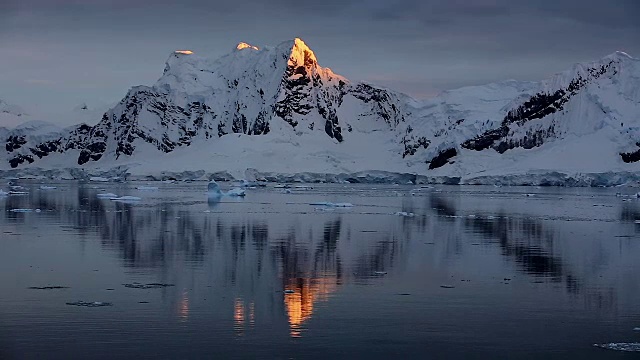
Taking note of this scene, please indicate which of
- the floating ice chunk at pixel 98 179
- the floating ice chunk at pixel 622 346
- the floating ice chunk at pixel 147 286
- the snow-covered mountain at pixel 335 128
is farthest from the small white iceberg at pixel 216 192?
the floating ice chunk at pixel 98 179

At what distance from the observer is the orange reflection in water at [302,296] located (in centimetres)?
1278

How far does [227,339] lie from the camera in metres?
11.5

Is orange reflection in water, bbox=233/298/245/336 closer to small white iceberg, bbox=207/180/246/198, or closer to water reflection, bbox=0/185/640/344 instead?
water reflection, bbox=0/185/640/344

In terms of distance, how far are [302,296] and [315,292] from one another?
0.52 metres

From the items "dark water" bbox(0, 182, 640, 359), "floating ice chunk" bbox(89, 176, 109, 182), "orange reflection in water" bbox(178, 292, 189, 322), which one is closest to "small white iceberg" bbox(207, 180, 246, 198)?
"dark water" bbox(0, 182, 640, 359)

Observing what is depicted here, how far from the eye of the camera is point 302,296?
49.2ft

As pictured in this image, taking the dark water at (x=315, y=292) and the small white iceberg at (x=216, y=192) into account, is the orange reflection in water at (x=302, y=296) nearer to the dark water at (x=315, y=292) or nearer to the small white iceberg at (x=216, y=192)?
the dark water at (x=315, y=292)

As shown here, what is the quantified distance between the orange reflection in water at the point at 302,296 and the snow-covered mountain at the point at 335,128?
259 ft

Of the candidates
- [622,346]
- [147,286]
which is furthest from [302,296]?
[622,346]

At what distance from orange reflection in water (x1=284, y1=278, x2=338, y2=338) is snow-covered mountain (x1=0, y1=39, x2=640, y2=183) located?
7904 cm

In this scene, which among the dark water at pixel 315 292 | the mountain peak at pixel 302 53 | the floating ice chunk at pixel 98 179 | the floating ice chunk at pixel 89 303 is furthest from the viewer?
the mountain peak at pixel 302 53

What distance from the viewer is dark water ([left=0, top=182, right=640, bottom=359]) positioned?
1136 centimetres

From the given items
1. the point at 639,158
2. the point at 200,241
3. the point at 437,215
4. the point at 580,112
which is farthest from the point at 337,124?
the point at 200,241

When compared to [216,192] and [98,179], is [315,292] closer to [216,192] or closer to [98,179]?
[216,192]
